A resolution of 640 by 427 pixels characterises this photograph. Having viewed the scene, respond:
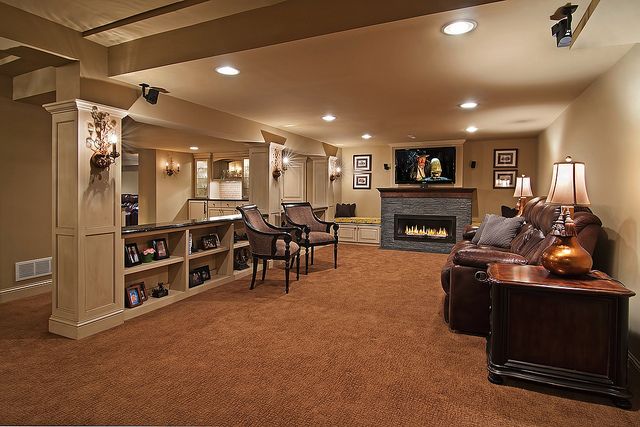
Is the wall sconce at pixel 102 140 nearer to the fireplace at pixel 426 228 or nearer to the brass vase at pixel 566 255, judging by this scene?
the brass vase at pixel 566 255

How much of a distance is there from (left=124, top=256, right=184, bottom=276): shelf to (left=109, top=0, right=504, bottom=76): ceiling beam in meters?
1.77

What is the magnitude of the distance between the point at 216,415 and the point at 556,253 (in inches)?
87.3

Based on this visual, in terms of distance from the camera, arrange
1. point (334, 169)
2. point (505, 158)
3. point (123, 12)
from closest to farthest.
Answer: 1. point (123, 12)
2. point (505, 158)
3. point (334, 169)

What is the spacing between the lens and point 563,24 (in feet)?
6.86

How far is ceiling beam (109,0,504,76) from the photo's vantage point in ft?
6.93

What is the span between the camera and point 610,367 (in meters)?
2.06

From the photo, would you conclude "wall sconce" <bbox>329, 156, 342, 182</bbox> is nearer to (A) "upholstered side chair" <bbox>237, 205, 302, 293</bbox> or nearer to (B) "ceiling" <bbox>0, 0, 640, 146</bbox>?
(B) "ceiling" <bbox>0, 0, 640, 146</bbox>

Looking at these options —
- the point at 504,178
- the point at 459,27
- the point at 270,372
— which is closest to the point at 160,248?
the point at 270,372

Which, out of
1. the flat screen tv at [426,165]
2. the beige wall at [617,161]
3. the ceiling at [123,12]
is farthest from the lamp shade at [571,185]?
the flat screen tv at [426,165]

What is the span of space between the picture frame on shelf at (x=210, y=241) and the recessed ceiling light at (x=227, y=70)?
82.7 inches

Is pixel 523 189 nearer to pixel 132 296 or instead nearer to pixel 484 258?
pixel 484 258

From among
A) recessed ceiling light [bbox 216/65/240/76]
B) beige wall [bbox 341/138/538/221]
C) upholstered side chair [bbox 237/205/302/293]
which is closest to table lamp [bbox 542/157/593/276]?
recessed ceiling light [bbox 216/65/240/76]

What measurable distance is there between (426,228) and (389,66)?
17.2 feet

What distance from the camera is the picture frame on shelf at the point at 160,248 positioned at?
12.5 ft
